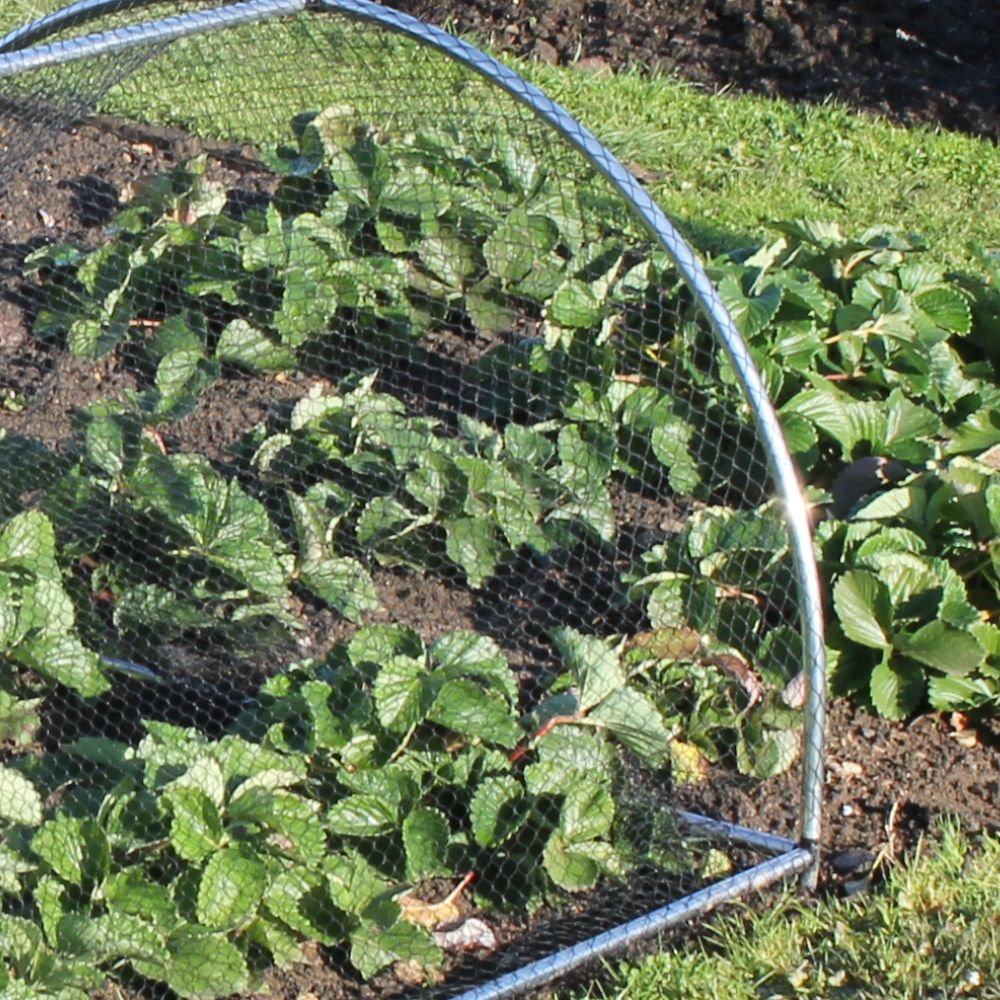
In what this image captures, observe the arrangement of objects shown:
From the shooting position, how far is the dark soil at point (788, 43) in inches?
224

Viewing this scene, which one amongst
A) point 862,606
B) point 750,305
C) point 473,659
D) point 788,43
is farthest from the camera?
point 788,43

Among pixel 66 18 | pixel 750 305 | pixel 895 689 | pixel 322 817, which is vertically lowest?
pixel 895 689

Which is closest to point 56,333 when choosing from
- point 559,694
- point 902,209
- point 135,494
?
point 135,494

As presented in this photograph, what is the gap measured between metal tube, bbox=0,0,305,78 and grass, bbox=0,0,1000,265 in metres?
1.17

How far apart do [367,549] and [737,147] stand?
252 centimetres

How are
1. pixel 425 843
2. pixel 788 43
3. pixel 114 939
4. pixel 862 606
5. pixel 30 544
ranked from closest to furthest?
pixel 114 939 < pixel 425 843 < pixel 862 606 < pixel 30 544 < pixel 788 43

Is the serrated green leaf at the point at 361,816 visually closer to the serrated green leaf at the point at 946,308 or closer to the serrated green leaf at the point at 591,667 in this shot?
the serrated green leaf at the point at 591,667

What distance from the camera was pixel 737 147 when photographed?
5.29 metres

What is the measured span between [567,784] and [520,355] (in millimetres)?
1275

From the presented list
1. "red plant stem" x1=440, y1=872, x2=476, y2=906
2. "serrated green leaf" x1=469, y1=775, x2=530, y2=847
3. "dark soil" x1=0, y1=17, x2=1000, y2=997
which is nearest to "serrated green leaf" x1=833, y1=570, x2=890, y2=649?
"dark soil" x1=0, y1=17, x2=1000, y2=997

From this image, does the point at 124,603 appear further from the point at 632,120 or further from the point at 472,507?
the point at 632,120

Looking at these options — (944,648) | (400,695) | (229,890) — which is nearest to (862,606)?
(944,648)

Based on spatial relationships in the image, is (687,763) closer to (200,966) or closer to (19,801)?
(200,966)

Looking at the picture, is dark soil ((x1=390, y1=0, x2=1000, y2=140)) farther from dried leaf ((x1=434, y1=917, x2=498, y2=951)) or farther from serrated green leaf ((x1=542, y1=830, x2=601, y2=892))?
dried leaf ((x1=434, y1=917, x2=498, y2=951))
